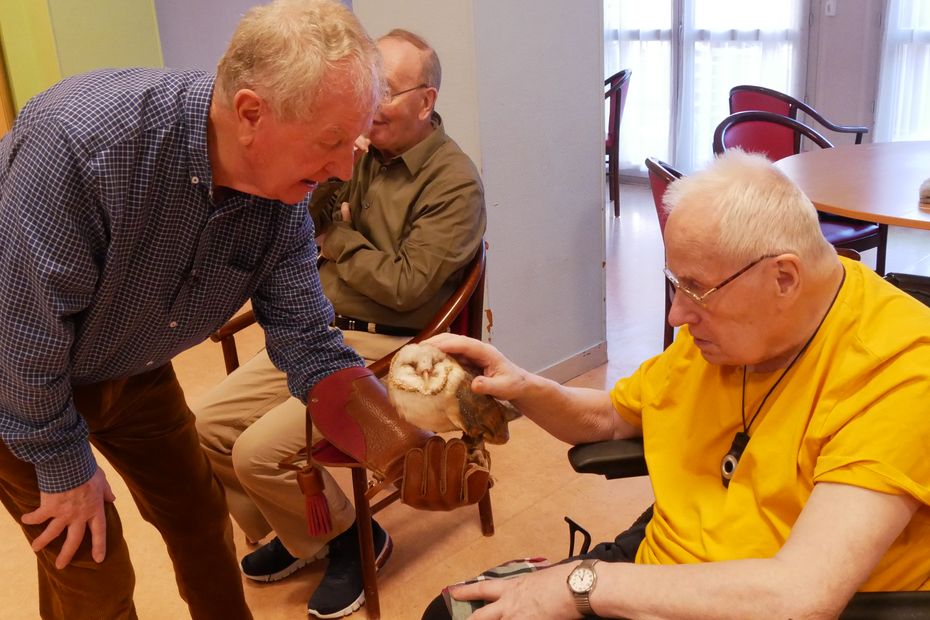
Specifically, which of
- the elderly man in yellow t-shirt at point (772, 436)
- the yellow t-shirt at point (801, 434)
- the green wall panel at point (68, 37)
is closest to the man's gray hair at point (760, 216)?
the elderly man in yellow t-shirt at point (772, 436)

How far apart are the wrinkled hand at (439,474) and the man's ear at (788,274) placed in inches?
22.0

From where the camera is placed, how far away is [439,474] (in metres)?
1.50

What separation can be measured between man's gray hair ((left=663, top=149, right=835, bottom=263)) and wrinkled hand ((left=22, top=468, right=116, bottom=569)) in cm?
110

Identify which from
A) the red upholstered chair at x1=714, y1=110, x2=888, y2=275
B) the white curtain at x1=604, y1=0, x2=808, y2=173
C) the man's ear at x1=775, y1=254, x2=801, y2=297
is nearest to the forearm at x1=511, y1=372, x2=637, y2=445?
the man's ear at x1=775, y1=254, x2=801, y2=297

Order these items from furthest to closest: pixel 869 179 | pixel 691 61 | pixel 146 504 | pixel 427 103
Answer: pixel 691 61
pixel 869 179
pixel 427 103
pixel 146 504

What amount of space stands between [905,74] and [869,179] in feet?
9.68

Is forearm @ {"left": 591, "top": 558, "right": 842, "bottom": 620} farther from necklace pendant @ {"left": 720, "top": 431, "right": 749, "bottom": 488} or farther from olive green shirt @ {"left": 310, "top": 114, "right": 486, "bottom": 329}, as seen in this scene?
olive green shirt @ {"left": 310, "top": 114, "right": 486, "bottom": 329}

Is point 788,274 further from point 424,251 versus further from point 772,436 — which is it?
point 424,251

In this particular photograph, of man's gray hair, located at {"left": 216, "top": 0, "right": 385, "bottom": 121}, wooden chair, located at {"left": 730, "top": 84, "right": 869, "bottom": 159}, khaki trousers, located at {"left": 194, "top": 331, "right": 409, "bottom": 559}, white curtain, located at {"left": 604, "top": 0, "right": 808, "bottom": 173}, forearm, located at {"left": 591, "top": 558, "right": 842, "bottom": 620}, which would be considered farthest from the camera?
white curtain, located at {"left": 604, "top": 0, "right": 808, "bottom": 173}

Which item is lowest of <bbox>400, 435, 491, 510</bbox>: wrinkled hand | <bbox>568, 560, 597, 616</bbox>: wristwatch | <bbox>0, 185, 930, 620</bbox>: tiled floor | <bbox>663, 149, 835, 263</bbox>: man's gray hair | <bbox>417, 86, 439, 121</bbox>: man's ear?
<bbox>0, 185, 930, 620</bbox>: tiled floor

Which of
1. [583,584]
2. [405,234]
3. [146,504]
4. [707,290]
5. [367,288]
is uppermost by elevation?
[707,290]

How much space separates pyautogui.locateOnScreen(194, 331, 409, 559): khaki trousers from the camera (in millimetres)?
2289

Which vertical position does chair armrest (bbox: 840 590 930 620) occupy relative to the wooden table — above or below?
below

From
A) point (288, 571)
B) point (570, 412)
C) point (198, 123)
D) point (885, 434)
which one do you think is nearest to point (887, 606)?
point (885, 434)
